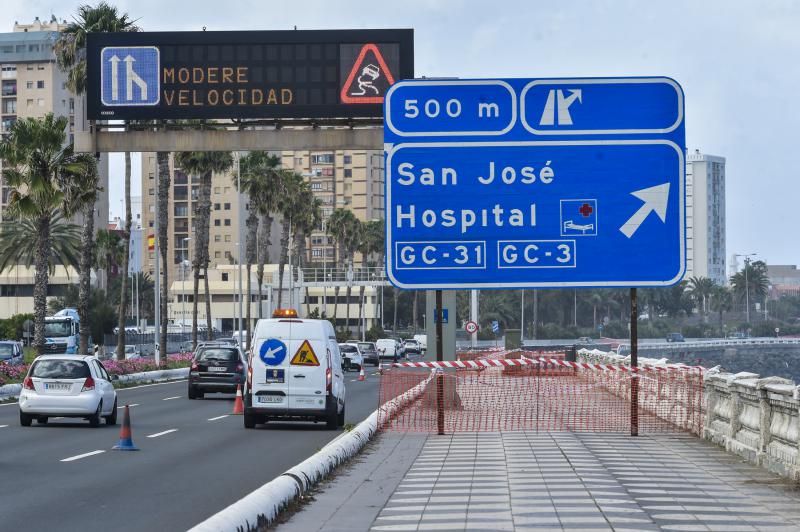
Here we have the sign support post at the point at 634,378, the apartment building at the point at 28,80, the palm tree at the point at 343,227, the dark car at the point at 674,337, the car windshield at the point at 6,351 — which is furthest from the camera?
the dark car at the point at 674,337

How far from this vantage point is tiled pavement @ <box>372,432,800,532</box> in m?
11.9

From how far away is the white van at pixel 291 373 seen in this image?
25922 millimetres

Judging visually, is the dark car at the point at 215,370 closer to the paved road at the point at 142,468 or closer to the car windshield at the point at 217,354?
the car windshield at the point at 217,354

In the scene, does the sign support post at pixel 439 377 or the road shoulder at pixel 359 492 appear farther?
the sign support post at pixel 439 377

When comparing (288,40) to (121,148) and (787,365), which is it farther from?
(787,365)

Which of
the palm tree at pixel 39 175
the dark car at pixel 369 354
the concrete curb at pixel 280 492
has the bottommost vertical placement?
the dark car at pixel 369 354

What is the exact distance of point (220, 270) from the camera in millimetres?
171625

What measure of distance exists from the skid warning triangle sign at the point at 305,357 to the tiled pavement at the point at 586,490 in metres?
5.51

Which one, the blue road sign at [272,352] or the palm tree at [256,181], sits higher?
the palm tree at [256,181]

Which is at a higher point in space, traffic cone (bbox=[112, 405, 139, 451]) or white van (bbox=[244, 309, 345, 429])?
white van (bbox=[244, 309, 345, 429])

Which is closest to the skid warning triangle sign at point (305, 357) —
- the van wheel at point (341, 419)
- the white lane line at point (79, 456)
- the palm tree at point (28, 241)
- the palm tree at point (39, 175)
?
the van wheel at point (341, 419)

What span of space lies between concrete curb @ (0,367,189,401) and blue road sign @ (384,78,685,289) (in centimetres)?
1947

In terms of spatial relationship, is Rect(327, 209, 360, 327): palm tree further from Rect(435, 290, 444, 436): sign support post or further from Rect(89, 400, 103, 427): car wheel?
Rect(435, 290, 444, 436): sign support post

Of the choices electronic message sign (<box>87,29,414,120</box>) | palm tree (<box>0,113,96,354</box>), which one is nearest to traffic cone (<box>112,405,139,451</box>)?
electronic message sign (<box>87,29,414,120</box>)
